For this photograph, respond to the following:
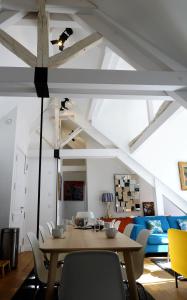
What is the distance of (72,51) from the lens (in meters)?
3.17

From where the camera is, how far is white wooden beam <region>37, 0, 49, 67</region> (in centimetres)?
296

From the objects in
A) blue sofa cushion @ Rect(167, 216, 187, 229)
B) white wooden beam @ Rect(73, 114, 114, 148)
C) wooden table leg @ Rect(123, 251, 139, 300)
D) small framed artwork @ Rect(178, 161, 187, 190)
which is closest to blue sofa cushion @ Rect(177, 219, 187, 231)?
blue sofa cushion @ Rect(167, 216, 187, 229)

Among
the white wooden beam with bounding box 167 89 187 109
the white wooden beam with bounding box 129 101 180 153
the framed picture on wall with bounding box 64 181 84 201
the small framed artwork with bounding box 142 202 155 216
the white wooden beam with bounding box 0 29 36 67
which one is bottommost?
the small framed artwork with bounding box 142 202 155 216

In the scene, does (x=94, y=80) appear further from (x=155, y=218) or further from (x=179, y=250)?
(x=155, y=218)

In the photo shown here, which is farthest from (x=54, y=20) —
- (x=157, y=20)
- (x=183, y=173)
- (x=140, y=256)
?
(x=183, y=173)

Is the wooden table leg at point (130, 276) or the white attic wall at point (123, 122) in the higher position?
the white attic wall at point (123, 122)

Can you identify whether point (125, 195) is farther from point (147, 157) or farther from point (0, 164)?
point (0, 164)

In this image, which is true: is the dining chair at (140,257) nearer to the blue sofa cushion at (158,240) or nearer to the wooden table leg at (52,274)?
the wooden table leg at (52,274)

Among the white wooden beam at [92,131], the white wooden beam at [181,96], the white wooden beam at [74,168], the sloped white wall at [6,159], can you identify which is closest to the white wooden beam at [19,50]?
the white wooden beam at [181,96]

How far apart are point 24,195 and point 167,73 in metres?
5.19

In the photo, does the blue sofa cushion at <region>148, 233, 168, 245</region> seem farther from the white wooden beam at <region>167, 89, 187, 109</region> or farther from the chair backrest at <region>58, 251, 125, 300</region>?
the chair backrest at <region>58, 251, 125, 300</region>

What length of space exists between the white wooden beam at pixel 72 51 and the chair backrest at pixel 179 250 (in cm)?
277

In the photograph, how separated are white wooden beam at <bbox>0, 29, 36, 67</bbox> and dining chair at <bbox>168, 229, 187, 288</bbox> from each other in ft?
9.61

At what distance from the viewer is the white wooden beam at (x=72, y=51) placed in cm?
301
